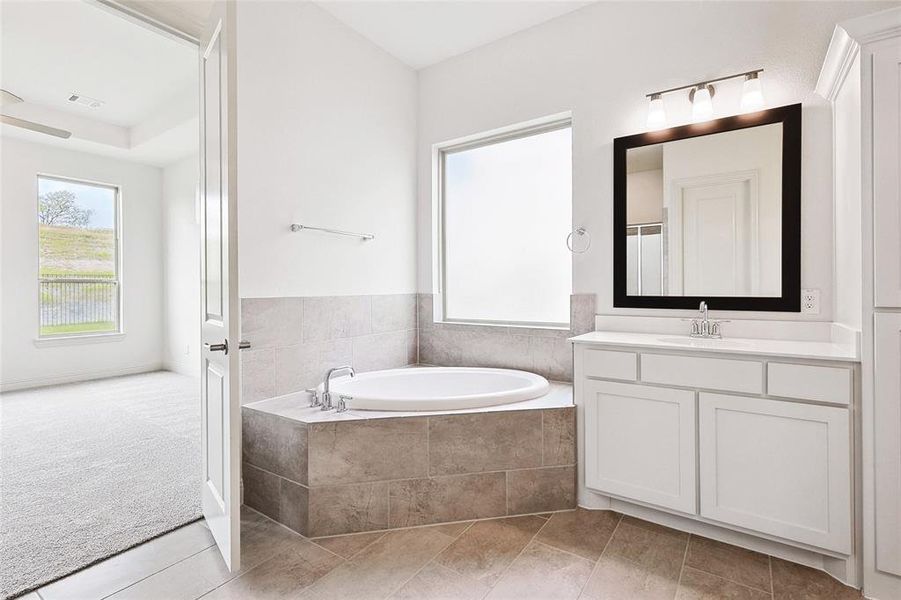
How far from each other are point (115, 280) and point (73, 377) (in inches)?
46.8

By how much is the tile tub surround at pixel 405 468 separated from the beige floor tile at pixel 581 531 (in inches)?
3.6

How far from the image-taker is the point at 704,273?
239cm

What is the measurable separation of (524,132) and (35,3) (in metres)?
3.24

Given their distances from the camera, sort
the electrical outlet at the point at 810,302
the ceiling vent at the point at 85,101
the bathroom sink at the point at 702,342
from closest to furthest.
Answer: the bathroom sink at the point at 702,342
the electrical outlet at the point at 810,302
the ceiling vent at the point at 85,101

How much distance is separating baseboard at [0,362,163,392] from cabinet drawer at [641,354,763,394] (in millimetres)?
5982

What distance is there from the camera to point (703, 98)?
2.33 meters

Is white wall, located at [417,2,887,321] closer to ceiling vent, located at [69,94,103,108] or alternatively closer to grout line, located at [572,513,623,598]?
grout line, located at [572,513,623,598]

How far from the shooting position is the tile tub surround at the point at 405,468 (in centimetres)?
204

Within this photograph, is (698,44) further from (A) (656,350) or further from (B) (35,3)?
(B) (35,3)

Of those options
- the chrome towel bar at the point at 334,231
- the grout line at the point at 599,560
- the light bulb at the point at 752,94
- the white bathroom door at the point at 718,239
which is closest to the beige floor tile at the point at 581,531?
the grout line at the point at 599,560

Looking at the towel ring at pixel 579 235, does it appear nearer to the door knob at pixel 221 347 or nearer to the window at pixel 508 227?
the window at pixel 508 227

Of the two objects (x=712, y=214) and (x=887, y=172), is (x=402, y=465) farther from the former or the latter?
(x=887, y=172)

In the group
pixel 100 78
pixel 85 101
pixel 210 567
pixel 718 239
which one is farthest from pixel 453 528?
pixel 85 101

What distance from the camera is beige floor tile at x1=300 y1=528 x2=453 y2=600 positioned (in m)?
1.65
